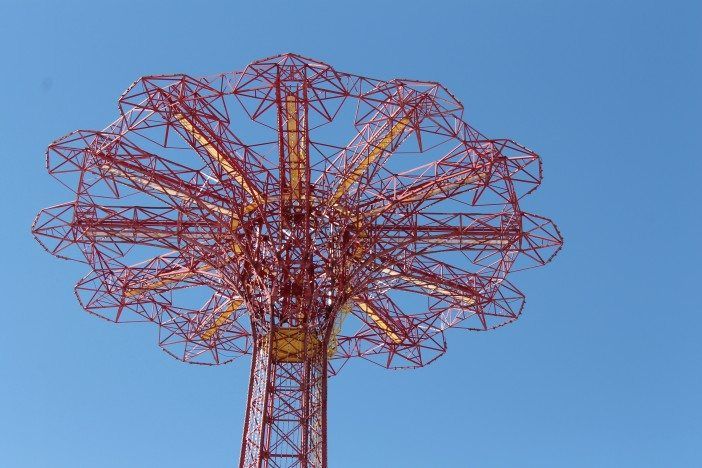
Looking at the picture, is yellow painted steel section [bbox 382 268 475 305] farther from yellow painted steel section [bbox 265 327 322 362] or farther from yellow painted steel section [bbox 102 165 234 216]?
yellow painted steel section [bbox 102 165 234 216]

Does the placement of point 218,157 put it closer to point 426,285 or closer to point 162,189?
point 162,189

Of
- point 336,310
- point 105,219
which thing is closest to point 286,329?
point 336,310

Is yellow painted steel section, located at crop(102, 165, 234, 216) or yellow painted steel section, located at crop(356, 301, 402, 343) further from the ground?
yellow painted steel section, located at crop(356, 301, 402, 343)

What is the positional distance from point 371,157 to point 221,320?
39.1 ft

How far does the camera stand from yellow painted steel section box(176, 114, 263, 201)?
38406mm

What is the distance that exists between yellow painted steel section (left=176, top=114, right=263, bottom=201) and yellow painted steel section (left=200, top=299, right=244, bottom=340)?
25.9ft

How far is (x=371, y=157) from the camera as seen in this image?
41.2 metres

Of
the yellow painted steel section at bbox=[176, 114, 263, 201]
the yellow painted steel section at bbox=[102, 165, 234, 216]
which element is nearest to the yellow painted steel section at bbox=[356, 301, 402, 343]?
the yellow painted steel section at bbox=[176, 114, 263, 201]

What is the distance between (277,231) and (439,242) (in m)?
6.12

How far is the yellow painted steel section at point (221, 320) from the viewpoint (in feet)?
159

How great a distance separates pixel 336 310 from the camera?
43.9m

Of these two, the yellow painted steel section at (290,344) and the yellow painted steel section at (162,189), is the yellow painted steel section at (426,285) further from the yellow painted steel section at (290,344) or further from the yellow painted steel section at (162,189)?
the yellow painted steel section at (162,189)

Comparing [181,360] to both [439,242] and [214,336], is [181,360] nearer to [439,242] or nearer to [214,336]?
[214,336]

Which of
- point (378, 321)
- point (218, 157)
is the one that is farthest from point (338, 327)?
point (218, 157)
